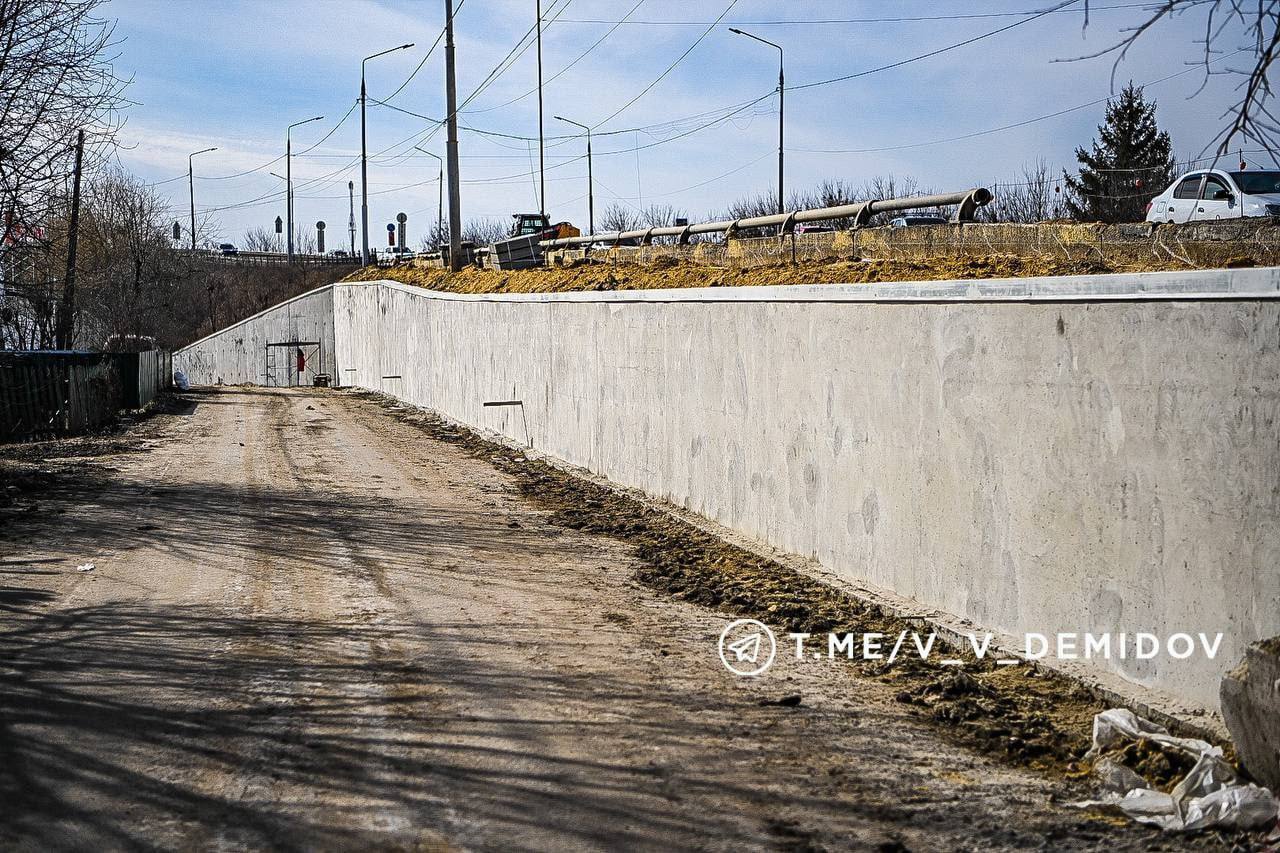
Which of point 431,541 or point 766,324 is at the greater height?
point 766,324

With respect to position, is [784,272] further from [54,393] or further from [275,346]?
[275,346]

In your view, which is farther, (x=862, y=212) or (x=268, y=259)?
(x=268, y=259)

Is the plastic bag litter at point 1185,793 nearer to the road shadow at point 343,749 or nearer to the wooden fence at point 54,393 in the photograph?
the road shadow at point 343,749

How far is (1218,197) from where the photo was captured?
19.2 m

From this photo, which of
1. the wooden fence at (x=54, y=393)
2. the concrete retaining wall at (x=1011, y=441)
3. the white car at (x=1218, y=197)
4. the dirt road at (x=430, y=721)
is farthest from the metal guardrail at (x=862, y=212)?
the wooden fence at (x=54, y=393)

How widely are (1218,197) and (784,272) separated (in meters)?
9.74

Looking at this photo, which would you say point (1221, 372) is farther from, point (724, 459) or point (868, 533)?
point (724, 459)

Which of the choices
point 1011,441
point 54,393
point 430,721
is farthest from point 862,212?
point 54,393

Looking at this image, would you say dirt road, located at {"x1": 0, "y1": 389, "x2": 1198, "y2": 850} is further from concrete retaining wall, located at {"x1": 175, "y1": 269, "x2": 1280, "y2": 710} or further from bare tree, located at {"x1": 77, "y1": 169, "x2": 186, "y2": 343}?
bare tree, located at {"x1": 77, "y1": 169, "x2": 186, "y2": 343}

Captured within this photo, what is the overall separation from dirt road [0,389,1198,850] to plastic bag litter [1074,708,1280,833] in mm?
208

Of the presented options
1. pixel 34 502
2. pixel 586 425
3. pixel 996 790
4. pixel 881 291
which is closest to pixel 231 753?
pixel 996 790

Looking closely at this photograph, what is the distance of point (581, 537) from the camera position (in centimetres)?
1159

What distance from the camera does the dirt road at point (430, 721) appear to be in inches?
180

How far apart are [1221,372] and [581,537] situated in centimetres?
717
